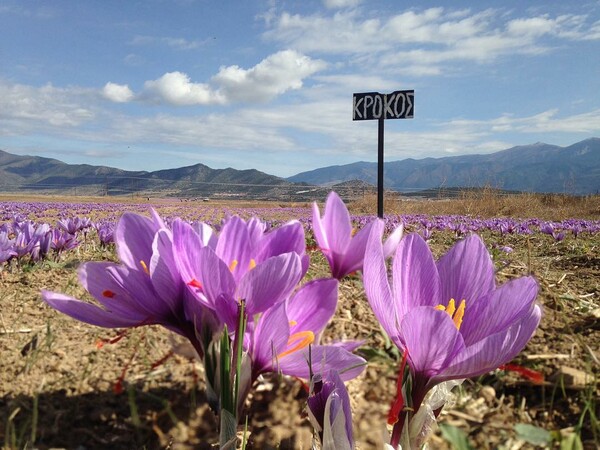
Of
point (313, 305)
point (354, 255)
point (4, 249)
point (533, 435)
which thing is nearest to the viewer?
point (533, 435)

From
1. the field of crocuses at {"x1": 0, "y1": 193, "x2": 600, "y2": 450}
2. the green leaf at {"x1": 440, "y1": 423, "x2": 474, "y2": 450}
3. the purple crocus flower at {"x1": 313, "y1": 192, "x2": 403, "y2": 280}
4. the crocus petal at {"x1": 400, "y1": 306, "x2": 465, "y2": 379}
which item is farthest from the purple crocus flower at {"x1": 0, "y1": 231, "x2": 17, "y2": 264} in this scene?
the green leaf at {"x1": 440, "y1": 423, "x2": 474, "y2": 450}

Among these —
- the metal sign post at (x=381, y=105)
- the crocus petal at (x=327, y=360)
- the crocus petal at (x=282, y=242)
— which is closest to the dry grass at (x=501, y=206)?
the metal sign post at (x=381, y=105)

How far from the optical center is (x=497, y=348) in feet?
1.95

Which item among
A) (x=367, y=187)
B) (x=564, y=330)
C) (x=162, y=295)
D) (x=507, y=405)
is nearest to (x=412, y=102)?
(x=564, y=330)

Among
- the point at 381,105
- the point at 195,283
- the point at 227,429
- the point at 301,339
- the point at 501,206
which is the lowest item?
the point at 501,206

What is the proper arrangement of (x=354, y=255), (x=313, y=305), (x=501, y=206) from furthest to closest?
(x=501, y=206), (x=354, y=255), (x=313, y=305)

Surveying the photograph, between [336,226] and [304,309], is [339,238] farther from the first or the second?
[304,309]

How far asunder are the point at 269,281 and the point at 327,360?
0.52ft

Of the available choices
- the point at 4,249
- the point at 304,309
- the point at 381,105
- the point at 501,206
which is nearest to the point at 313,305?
the point at 304,309

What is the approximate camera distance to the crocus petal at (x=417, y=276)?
75cm

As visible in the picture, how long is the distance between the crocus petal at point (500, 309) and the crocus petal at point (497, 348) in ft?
0.11

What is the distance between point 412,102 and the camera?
7.54m

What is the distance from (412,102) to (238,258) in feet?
24.0

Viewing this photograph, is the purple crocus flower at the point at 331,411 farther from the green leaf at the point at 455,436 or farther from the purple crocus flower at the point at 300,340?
the green leaf at the point at 455,436
